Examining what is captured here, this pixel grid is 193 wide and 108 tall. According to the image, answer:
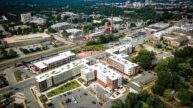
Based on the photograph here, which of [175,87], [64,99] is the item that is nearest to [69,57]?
[64,99]

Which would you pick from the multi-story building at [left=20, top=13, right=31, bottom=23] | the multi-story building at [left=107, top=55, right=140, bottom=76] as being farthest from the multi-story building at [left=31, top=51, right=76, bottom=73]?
the multi-story building at [left=20, top=13, right=31, bottom=23]

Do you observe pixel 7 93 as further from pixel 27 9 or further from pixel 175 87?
pixel 27 9

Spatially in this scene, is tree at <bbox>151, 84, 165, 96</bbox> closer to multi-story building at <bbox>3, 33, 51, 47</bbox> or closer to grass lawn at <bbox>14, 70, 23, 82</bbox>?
grass lawn at <bbox>14, 70, 23, 82</bbox>

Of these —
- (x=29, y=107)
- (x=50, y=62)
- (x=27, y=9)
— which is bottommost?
(x=29, y=107)

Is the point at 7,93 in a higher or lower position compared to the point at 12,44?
lower

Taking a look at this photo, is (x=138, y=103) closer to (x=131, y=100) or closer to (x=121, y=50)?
(x=131, y=100)

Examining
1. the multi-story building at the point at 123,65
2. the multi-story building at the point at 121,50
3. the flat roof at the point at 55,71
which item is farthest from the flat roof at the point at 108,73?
the multi-story building at the point at 121,50

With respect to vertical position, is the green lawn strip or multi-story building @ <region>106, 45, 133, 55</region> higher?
multi-story building @ <region>106, 45, 133, 55</region>

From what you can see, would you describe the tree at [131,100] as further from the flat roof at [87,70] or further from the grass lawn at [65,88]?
the grass lawn at [65,88]
